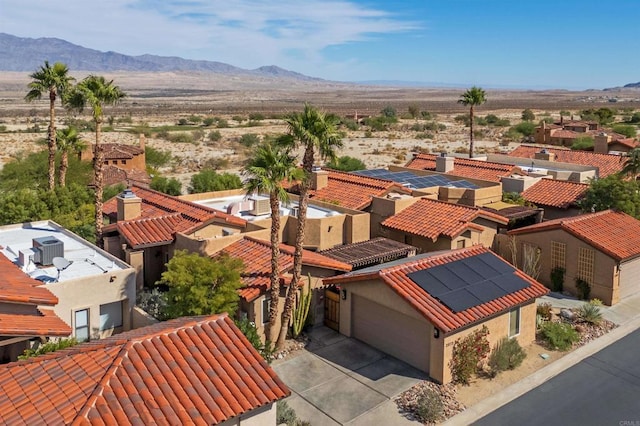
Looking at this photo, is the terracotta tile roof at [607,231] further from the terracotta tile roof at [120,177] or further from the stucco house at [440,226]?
the terracotta tile roof at [120,177]

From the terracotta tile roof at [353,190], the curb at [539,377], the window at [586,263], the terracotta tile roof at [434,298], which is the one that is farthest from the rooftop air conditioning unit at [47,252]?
the window at [586,263]

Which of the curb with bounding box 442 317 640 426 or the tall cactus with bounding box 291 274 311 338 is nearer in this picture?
the curb with bounding box 442 317 640 426

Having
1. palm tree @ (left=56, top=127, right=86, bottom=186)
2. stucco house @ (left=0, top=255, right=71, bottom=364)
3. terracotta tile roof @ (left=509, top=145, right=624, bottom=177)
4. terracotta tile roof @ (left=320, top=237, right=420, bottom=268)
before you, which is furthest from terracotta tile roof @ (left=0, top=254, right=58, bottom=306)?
terracotta tile roof @ (left=509, top=145, right=624, bottom=177)

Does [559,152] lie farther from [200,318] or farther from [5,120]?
[5,120]

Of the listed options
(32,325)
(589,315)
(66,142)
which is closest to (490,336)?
(589,315)

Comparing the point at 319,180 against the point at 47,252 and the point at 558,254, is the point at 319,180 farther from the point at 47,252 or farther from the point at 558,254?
the point at 47,252

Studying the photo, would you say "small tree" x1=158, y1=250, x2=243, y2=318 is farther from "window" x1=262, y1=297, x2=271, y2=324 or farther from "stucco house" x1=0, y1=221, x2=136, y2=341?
"stucco house" x1=0, y1=221, x2=136, y2=341
